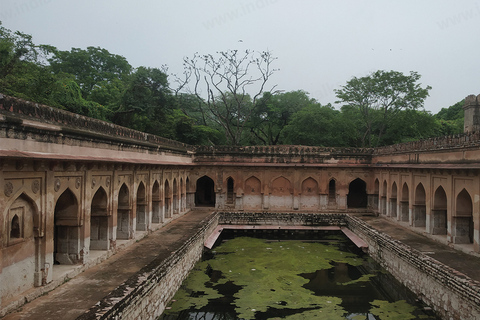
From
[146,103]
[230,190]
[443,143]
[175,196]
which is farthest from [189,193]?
[443,143]

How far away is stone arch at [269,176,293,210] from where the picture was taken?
1917 centimetres

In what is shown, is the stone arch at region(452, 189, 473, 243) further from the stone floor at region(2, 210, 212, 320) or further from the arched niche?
the stone floor at region(2, 210, 212, 320)

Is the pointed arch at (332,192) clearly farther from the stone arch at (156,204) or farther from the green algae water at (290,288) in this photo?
the stone arch at (156,204)

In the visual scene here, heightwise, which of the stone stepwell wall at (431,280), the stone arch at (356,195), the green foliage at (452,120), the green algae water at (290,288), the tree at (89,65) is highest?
the tree at (89,65)

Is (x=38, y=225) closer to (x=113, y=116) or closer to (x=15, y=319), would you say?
(x=15, y=319)

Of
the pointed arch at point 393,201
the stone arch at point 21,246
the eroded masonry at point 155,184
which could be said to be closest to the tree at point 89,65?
the eroded masonry at point 155,184

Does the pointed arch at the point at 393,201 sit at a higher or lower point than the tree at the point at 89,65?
lower

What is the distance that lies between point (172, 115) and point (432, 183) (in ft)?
59.6

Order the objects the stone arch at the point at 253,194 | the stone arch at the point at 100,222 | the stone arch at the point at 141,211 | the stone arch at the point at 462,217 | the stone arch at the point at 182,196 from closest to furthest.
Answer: the stone arch at the point at 100,222 < the stone arch at the point at 462,217 < the stone arch at the point at 141,211 < the stone arch at the point at 182,196 < the stone arch at the point at 253,194

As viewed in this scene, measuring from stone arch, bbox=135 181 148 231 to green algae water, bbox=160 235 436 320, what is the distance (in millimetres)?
2213

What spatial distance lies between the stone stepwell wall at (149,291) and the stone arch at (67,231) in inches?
60.7

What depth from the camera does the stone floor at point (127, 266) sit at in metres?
5.75

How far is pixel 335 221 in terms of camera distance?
56.0 feet

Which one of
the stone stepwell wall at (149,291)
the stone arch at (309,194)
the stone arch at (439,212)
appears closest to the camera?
the stone stepwell wall at (149,291)
